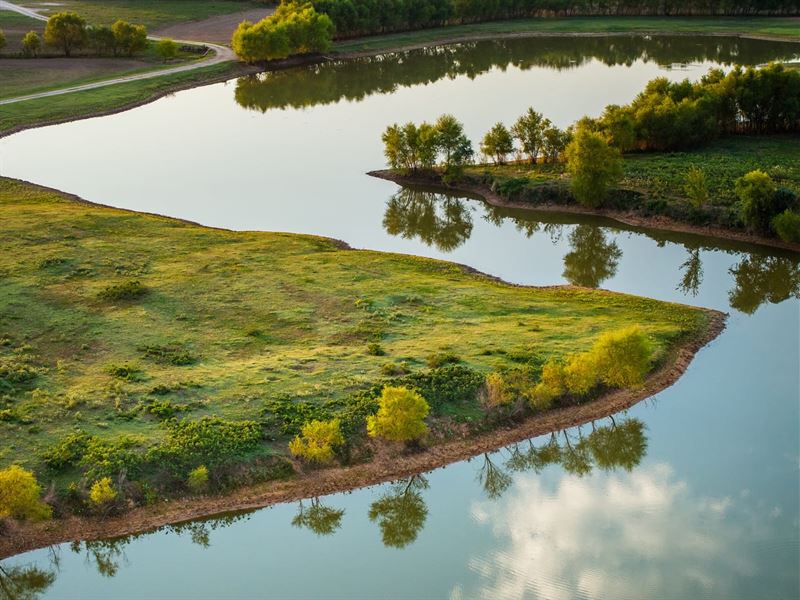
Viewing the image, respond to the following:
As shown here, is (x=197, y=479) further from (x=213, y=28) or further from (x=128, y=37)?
(x=213, y=28)

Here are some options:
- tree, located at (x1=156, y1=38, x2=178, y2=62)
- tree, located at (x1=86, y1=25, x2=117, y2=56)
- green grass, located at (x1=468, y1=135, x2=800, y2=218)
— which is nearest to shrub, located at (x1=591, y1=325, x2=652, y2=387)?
green grass, located at (x1=468, y1=135, x2=800, y2=218)

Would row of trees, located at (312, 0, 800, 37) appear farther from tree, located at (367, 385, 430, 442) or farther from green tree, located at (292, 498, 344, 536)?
green tree, located at (292, 498, 344, 536)

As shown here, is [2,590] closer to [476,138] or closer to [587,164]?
[587,164]

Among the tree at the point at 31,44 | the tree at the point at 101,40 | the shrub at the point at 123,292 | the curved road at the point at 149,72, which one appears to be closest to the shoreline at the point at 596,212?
the shrub at the point at 123,292

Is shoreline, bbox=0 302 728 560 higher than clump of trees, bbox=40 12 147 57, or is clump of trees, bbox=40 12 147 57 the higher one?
clump of trees, bbox=40 12 147 57

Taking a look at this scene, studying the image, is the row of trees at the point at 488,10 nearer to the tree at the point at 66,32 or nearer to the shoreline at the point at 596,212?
the tree at the point at 66,32

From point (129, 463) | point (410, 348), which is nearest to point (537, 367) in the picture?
point (410, 348)
